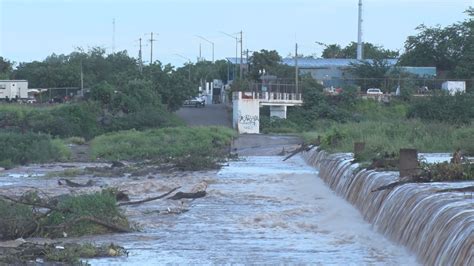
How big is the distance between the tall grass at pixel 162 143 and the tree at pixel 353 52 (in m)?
69.1

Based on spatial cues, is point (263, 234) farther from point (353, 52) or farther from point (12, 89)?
point (353, 52)

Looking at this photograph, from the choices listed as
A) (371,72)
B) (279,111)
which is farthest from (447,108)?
(371,72)

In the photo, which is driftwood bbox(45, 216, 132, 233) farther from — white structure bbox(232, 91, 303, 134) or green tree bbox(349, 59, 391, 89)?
green tree bbox(349, 59, 391, 89)

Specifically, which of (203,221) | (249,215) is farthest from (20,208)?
(249,215)

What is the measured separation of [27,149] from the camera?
1879 inches

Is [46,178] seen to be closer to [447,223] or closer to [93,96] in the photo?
[447,223]

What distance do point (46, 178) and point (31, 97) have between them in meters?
60.3

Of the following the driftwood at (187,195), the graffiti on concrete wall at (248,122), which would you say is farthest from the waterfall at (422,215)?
the graffiti on concrete wall at (248,122)

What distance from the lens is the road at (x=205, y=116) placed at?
7688cm

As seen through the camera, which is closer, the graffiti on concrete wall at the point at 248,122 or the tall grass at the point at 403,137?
the tall grass at the point at 403,137

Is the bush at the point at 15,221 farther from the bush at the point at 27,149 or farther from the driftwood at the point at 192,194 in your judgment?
the bush at the point at 27,149

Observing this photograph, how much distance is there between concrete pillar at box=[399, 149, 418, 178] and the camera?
67.0ft

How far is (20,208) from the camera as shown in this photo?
1697 cm

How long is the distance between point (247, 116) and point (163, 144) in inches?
610
